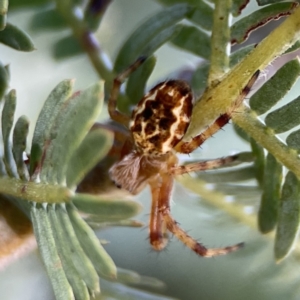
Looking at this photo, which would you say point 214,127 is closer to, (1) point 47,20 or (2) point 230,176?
(2) point 230,176

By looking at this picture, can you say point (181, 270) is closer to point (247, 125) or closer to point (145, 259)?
point (145, 259)

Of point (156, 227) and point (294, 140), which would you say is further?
point (156, 227)

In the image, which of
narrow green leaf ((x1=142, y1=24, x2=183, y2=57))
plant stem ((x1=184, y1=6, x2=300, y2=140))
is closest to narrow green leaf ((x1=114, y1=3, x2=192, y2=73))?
narrow green leaf ((x1=142, y1=24, x2=183, y2=57))

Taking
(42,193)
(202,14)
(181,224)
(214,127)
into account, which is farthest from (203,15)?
(181,224)

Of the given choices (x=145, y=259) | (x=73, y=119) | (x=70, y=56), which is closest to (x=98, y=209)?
(x=73, y=119)

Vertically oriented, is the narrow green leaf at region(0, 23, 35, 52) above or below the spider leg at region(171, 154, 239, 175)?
above

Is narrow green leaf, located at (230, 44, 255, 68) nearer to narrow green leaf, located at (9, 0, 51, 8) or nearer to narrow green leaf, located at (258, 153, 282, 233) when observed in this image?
narrow green leaf, located at (258, 153, 282, 233)
